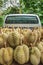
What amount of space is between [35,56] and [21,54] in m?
0.12

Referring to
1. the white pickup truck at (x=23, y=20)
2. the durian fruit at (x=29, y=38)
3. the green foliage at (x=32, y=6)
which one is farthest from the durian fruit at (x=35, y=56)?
the green foliage at (x=32, y=6)

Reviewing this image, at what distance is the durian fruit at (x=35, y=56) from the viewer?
1.79m

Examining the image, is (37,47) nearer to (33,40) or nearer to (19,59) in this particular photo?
(33,40)

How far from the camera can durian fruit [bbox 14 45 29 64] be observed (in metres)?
1.77

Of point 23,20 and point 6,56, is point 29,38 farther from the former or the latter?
point 23,20

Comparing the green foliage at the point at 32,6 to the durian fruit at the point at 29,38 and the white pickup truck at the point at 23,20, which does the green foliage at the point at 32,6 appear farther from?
the durian fruit at the point at 29,38

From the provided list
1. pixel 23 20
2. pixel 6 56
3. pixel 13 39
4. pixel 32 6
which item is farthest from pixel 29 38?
pixel 32 6

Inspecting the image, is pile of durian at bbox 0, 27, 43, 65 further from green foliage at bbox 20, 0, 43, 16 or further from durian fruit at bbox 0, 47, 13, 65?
green foliage at bbox 20, 0, 43, 16

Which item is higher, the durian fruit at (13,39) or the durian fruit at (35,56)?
the durian fruit at (13,39)

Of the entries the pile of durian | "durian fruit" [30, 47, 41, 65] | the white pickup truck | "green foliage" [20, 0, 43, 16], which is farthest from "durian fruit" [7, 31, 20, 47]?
"green foliage" [20, 0, 43, 16]

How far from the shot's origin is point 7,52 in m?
1.80

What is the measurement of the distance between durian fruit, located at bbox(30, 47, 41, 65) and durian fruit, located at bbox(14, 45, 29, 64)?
0.13 ft

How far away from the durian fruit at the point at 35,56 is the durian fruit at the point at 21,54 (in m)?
0.04

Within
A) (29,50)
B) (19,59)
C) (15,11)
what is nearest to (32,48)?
(29,50)
